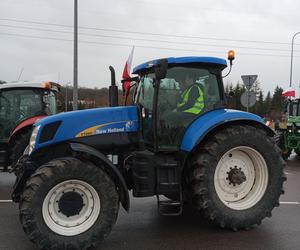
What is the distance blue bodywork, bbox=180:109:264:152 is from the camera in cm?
530

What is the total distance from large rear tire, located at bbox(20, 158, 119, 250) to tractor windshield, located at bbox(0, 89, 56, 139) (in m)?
5.17

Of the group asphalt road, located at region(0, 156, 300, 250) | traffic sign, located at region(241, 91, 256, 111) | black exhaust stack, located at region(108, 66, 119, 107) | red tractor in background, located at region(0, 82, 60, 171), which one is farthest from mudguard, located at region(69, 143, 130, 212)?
traffic sign, located at region(241, 91, 256, 111)

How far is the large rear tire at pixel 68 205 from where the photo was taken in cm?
456

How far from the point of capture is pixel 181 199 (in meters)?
5.39

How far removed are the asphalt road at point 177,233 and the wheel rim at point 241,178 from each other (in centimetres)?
40

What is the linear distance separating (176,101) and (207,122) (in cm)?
48

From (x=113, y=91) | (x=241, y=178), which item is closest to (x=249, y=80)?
(x=241, y=178)

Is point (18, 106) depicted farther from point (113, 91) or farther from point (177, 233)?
point (177, 233)

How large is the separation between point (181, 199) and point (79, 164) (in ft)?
4.76

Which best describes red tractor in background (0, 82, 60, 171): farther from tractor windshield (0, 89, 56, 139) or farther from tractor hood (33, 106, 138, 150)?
tractor hood (33, 106, 138, 150)

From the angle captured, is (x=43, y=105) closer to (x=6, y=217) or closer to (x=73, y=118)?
(x=6, y=217)

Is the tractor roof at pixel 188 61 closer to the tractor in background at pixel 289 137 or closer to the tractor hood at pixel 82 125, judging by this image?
the tractor hood at pixel 82 125

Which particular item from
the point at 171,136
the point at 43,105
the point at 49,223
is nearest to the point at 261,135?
the point at 171,136

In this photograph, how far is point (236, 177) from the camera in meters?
5.65
